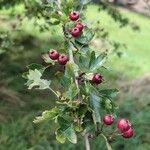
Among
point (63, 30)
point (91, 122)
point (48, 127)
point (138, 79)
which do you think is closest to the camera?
point (91, 122)

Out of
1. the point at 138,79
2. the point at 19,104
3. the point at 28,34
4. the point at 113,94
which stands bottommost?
the point at 113,94

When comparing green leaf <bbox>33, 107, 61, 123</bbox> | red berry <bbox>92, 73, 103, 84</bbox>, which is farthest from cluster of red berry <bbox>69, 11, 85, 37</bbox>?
green leaf <bbox>33, 107, 61, 123</bbox>

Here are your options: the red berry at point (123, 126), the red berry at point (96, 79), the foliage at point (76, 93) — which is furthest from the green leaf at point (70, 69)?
the red berry at point (123, 126)

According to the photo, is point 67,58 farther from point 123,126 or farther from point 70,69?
point 123,126

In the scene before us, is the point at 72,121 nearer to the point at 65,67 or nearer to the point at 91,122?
the point at 91,122

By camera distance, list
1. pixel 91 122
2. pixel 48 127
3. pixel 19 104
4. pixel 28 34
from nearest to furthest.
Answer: pixel 91 122 < pixel 48 127 < pixel 19 104 < pixel 28 34

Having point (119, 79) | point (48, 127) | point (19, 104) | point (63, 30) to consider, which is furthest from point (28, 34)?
point (63, 30)
